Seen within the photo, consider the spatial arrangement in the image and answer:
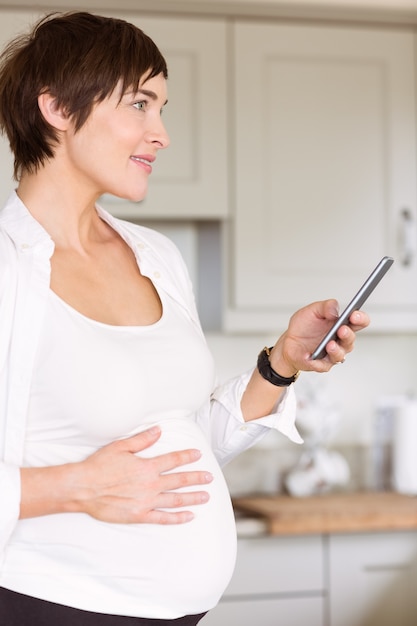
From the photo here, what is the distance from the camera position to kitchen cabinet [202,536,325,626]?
249 cm

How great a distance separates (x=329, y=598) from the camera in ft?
8.34

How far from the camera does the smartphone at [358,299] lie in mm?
1200

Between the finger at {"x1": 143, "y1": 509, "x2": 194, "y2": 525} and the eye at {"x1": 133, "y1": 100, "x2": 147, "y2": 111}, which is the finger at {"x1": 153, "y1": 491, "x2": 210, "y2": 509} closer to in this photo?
the finger at {"x1": 143, "y1": 509, "x2": 194, "y2": 525}

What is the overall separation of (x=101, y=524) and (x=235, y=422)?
0.32 m

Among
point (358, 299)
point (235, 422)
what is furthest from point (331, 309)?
point (235, 422)

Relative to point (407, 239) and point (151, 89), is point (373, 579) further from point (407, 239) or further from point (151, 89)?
point (151, 89)

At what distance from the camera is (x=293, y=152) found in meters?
2.75

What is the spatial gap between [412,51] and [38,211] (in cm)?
188

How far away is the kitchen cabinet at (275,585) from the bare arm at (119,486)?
4.45 feet

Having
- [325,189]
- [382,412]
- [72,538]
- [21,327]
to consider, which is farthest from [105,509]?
[382,412]

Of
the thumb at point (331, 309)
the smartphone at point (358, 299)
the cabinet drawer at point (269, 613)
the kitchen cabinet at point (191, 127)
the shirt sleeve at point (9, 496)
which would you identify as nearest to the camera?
the shirt sleeve at point (9, 496)

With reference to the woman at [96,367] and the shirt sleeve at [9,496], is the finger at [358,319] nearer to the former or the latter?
the woman at [96,367]

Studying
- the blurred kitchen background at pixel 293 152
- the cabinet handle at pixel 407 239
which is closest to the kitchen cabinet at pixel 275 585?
the blurred kitchen background at pixel 293 152

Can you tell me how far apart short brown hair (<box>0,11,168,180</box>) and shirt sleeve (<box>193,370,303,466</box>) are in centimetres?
42
